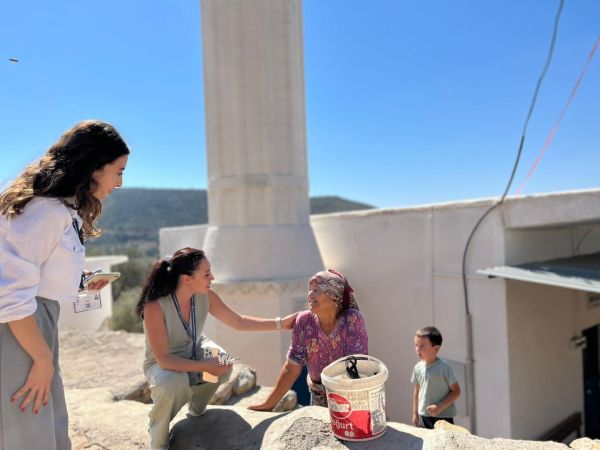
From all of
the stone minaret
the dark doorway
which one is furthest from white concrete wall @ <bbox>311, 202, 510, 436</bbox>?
the dark doorway

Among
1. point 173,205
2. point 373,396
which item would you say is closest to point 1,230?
point 373,396

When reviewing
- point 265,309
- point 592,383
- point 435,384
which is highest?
point 435,384

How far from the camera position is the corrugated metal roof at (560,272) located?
4551 millimetres

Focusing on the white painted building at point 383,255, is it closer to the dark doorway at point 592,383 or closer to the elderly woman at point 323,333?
the dark doorway at point 592,383

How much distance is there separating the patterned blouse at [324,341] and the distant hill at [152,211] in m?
45.2

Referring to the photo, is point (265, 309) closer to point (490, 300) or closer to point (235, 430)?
point (490, 300)

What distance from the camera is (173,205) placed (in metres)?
59.8

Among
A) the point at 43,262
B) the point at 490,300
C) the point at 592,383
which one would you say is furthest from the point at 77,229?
the point at 592,383

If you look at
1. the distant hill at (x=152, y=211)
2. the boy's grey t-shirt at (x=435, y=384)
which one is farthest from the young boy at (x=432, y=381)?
the distant hill at (x=152, y=211)

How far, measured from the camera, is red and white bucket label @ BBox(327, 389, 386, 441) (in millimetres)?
2109

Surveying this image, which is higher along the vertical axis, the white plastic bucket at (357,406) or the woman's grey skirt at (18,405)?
the woman's grey skirt at (18,405)

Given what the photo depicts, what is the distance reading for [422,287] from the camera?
683 centimetres

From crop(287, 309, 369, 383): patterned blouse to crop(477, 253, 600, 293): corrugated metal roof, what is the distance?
2.86 meters

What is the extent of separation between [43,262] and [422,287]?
5904mm
